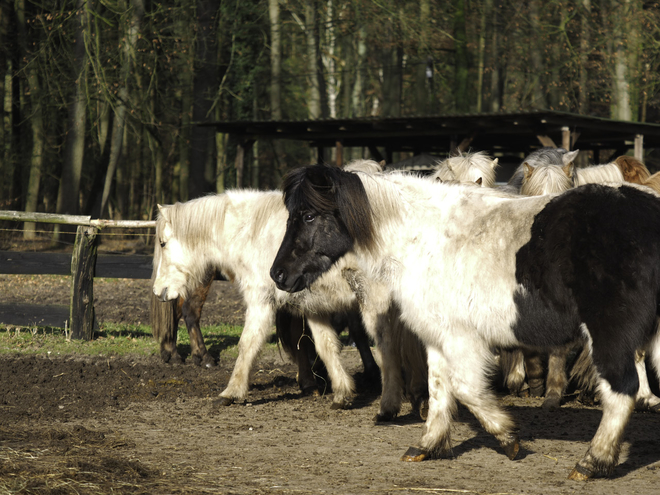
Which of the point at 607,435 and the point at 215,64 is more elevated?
the point at 215,64

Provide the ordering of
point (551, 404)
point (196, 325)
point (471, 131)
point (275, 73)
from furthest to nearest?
point (275, 73) → point (471, 131) → point (196, 325) → point (551, 404)

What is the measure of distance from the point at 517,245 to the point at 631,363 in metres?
0.83

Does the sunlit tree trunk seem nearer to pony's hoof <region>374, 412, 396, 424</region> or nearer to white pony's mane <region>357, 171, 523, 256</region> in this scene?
pony's hoof <region>374, 412, 396, 424</region>

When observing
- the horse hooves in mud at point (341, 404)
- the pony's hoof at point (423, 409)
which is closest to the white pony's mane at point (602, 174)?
the pony's hoof at point (423, 409)

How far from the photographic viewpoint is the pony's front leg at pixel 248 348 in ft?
19.4

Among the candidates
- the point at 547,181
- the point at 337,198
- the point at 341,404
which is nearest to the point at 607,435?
the point at 337,198

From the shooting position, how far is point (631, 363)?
3.53 m

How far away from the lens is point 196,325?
7844 millimetres

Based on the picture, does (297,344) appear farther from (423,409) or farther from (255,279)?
(423,409)

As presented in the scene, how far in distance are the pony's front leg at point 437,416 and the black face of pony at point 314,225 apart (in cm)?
87

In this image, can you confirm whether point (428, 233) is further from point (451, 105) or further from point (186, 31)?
point (451, 105)

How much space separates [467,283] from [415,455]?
3.67ft

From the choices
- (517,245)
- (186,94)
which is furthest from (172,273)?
(186,94)

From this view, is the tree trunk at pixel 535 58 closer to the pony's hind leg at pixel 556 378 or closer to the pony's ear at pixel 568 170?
the pony's ear at pixel 568 170
